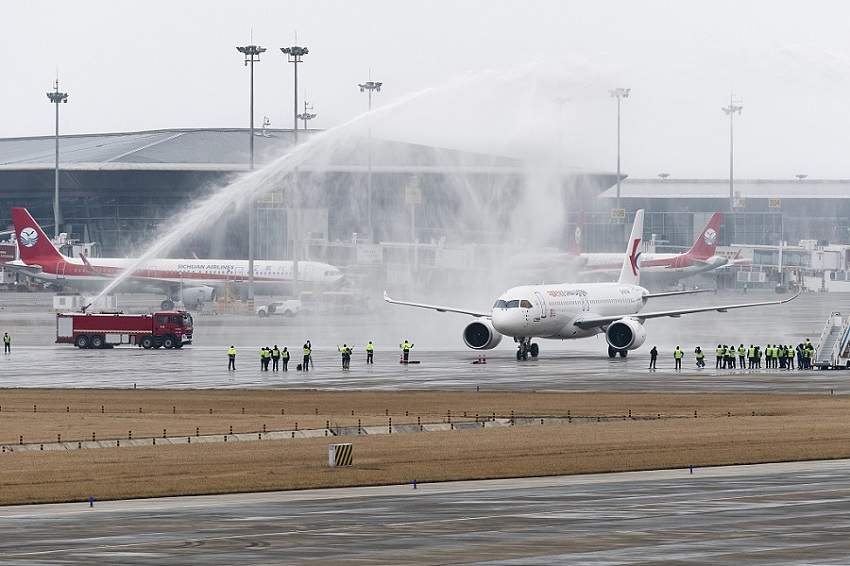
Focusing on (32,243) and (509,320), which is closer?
(509,320)

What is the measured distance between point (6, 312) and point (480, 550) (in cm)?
12904

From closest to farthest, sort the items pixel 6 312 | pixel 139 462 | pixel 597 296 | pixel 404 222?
pixel 139 462, pixel 597 296, pixel 404 222, pixel 6 312

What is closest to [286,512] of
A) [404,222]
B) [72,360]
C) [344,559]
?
[344,559]

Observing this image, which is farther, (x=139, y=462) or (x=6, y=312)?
(x=6, y=312)

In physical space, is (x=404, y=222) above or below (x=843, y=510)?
above

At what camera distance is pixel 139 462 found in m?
41.0

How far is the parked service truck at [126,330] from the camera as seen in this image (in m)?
100

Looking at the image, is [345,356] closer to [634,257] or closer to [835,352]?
[835,352]

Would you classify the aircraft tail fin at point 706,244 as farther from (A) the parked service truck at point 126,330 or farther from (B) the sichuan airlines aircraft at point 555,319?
(A) the parked service truck at point 126,330

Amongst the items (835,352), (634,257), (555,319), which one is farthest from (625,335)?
(634,257)

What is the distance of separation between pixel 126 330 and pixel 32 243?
152 ft

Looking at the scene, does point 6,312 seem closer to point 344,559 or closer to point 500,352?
point 500,352

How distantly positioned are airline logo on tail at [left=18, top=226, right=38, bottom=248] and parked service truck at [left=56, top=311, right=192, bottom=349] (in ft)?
144

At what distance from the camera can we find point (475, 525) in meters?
27.9
